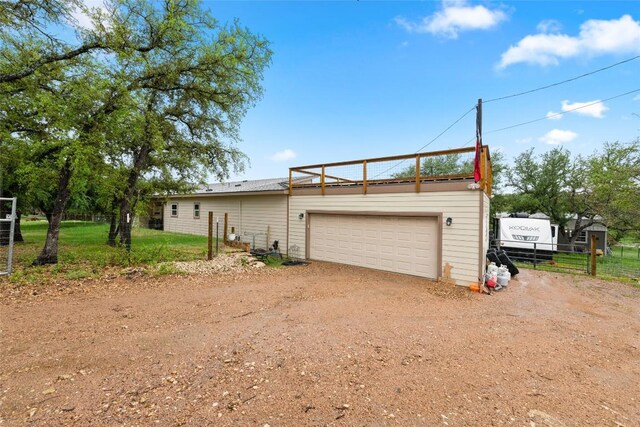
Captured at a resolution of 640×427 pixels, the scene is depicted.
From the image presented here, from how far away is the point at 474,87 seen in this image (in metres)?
10.9

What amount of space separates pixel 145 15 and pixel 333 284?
910cm

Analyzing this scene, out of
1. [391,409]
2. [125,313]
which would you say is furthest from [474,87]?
[125,313]

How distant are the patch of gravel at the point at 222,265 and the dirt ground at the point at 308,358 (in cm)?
182

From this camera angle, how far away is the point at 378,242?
8.83 meters

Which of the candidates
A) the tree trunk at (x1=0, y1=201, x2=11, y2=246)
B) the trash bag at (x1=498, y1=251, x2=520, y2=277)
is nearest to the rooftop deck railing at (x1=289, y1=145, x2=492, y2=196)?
the trash bag at (x1=498, y1=251, x2=520, y2=277)

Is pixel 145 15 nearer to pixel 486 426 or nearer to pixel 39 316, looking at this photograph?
pixel 39 316

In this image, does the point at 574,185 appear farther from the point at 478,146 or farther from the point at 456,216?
the point at 478,146

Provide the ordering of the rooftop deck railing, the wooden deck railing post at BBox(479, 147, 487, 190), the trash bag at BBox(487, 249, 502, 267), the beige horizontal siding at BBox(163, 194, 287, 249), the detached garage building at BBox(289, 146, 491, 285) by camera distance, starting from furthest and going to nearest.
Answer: the beige horizontal siding at BBox(163, 194, 287, 249), the trash bag at BBox(487, 249, 502, 267), the rooftop deck railing, the detached garage building at BBox(289, 146, 491, 285), the wooden deck railing post at BBox(479, 147, 487, 190)

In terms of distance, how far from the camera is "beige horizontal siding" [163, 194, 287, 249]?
1146cm

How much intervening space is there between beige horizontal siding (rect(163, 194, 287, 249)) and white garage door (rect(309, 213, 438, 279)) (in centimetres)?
165

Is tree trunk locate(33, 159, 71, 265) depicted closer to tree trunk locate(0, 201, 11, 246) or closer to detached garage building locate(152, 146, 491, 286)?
tree trunk locate(0, 201, 11, 246)

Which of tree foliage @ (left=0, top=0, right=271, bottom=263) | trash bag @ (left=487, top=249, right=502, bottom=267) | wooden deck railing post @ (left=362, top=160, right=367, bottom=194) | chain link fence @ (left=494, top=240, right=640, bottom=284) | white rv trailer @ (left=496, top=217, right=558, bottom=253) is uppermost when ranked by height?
tree foliage @ (left=0, top=0, right=271, bottom=263)

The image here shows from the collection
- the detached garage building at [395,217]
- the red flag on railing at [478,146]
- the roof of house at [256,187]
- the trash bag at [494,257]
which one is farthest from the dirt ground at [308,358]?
the roof of house at [256,187]

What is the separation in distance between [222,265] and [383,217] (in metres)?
5.20
